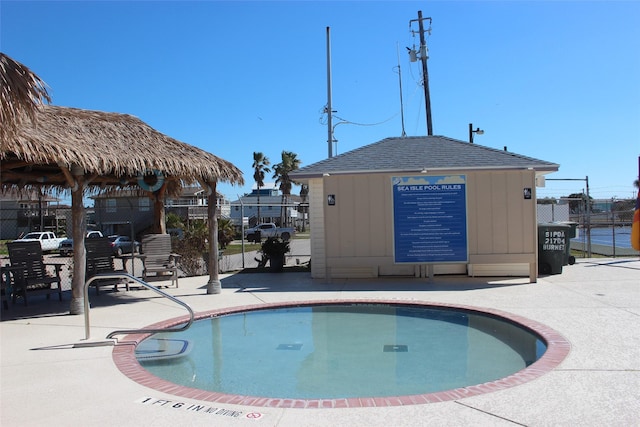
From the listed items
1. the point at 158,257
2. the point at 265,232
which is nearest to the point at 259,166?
the point at 265,232

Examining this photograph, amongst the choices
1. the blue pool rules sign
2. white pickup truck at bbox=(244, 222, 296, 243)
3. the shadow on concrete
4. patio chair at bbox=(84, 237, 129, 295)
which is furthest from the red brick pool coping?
white pickup truck at bbox=(244, 222, 296, 243)

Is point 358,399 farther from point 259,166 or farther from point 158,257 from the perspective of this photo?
point 259,166

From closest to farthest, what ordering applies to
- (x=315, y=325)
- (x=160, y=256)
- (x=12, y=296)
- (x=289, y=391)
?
1. (x=289, y=391)
2. (x=315, y=325)
3. (x=12, y=296)
4. (x=160, y=256)

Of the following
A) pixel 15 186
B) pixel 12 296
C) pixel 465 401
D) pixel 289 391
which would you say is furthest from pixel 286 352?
pixel 15 186

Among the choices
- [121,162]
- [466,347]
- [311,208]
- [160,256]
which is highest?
[121,162]

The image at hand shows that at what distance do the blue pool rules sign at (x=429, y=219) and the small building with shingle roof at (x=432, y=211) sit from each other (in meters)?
Answer: 0.02

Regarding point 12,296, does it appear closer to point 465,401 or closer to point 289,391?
point 289,391

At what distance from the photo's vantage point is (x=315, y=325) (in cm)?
823

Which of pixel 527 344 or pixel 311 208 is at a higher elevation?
pixel 311 208

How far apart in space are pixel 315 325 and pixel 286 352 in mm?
1581

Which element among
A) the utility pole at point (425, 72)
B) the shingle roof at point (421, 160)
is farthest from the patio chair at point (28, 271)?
the utility pole at point (425, 72)

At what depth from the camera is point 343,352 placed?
22.0ft

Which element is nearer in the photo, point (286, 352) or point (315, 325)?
point (286, 352)

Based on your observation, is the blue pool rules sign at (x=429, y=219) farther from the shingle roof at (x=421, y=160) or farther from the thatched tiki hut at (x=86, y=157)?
the thatched tiki hut at (x=86, y=157)
